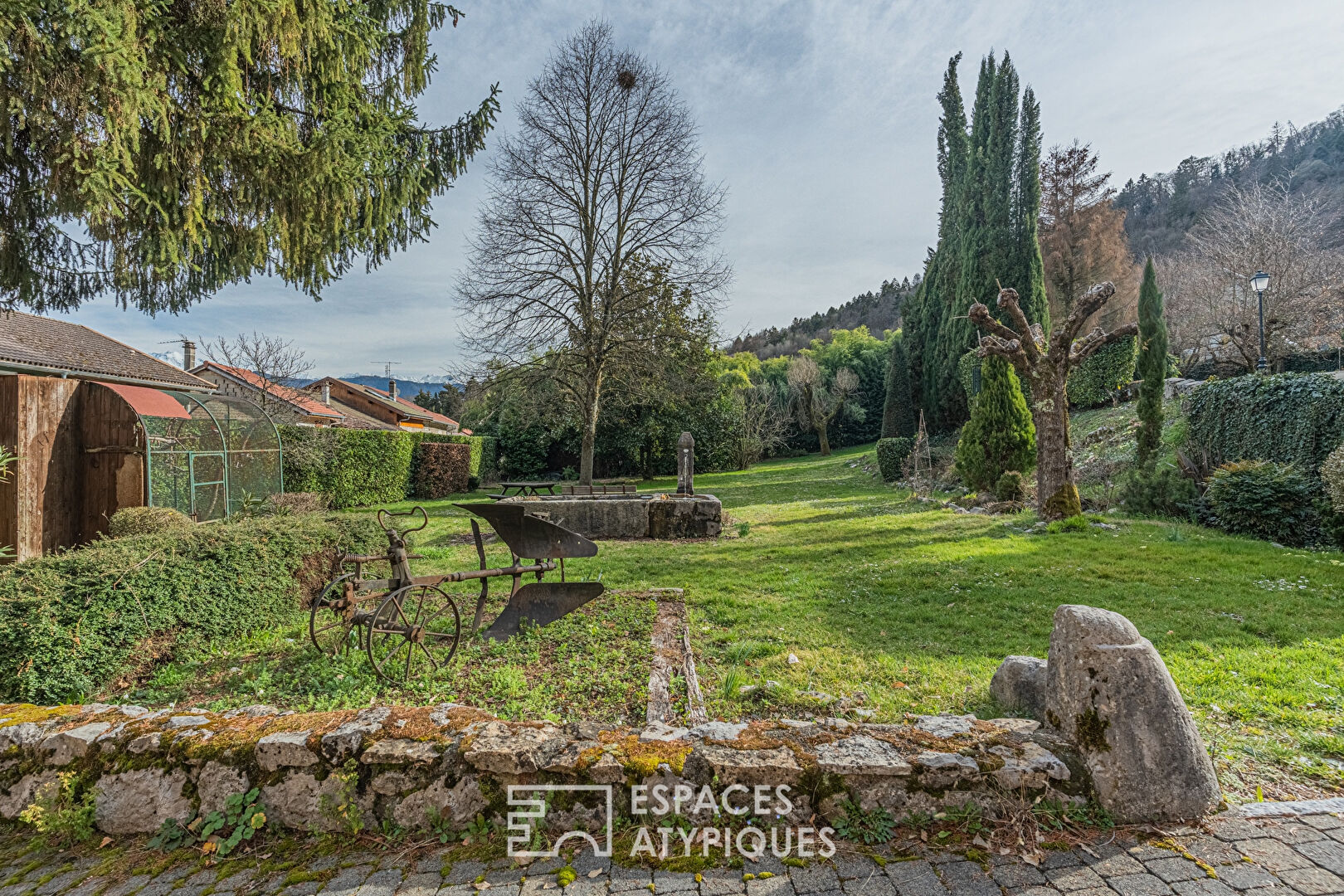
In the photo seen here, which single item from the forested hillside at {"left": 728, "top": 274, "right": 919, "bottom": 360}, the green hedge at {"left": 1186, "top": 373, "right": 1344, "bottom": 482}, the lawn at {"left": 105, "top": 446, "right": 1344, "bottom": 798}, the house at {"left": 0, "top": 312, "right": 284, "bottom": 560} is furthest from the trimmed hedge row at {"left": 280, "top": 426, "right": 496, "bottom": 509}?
the forested hillside at {"left": 728, "top": 274, "right": 919, "bottom": 360}

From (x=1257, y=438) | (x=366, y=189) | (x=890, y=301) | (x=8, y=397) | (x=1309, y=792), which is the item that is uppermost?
(x=890, y=301)

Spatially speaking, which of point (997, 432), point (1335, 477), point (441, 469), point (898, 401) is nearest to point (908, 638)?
point (1335, 477)

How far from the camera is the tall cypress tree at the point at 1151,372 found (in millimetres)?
11617

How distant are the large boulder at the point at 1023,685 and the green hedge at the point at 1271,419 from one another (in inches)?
337

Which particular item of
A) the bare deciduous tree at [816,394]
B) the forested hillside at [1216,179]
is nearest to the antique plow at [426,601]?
the bare deciduous tree at [816,394]

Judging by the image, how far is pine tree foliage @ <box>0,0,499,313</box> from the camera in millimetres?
3904

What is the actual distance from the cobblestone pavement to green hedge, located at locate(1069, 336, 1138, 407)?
67.1ft

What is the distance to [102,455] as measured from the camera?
7695mm

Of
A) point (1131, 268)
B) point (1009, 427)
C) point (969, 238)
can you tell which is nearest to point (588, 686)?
point (1009, 427)

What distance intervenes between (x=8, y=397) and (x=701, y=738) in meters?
9.25

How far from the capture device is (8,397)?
673cm

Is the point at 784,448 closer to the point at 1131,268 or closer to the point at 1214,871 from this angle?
the point at 1131,268

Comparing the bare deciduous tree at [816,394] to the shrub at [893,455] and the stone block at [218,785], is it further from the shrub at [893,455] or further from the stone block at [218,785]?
the stone block at [218,785]

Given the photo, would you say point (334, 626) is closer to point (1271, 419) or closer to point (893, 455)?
point (1271, 419)
